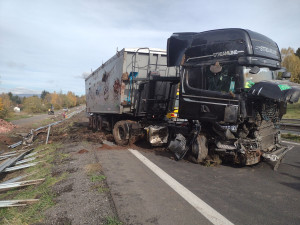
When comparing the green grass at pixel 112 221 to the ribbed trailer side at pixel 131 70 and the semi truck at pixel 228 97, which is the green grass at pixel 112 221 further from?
the ribbed trailer side at pixel 131 70

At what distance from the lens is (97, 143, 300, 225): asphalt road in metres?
3.07

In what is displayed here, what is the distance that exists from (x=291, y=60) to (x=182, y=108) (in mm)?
43785

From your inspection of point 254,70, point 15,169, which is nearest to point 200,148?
point 254,70

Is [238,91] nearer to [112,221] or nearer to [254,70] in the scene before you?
[254,70]

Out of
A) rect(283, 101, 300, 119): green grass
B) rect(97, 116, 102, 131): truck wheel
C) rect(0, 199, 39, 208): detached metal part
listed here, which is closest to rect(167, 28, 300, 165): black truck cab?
rect(0, 199, 39, 208): detached metal part

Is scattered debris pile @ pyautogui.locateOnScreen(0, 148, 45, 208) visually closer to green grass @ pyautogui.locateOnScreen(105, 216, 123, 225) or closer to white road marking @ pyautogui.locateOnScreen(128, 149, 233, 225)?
green grass @ pyautogui.locateOnScreen(105, 216, 123, 225)

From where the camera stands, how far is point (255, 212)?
10.5 feet

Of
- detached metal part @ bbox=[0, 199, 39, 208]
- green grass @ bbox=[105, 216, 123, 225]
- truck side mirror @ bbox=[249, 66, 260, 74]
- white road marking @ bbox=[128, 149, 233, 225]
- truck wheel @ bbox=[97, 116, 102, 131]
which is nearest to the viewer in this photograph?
green grass @ bbox=[105, 216, 123, 225]

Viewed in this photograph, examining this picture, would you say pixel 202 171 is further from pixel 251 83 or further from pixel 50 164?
pixel 50 164

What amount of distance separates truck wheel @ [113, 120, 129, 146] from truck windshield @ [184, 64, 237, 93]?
10.1ft

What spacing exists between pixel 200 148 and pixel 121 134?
12.1ft

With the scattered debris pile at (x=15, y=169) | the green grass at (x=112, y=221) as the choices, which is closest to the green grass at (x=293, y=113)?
the scattered debris pile at (x=15, y=169)

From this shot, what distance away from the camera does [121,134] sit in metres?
8.31

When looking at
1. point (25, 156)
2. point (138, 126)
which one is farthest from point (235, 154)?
point (25, 156)
